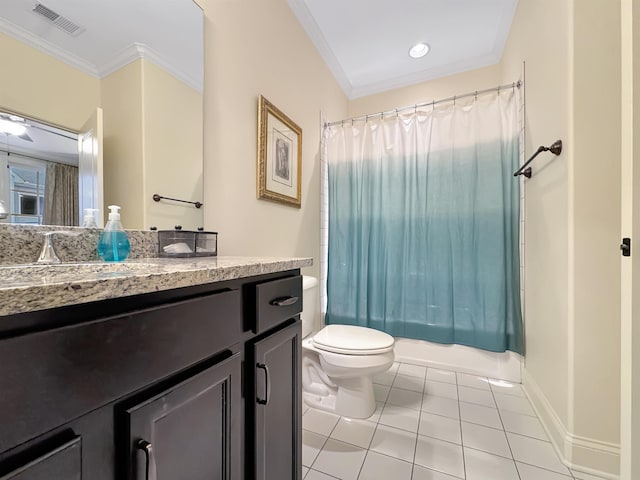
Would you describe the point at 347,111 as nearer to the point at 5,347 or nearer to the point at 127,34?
the point at 127,34

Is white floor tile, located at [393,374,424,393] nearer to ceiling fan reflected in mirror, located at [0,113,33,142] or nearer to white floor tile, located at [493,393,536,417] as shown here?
white floor tile, located at [493,393,536,417]

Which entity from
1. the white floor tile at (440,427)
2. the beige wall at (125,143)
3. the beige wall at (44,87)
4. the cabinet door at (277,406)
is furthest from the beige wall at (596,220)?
the beige wall at (44,87)

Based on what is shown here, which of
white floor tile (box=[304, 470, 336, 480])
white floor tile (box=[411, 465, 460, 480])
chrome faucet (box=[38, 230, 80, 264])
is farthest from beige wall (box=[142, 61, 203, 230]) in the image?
white floor tile (box=[411, 465, 460, 480])

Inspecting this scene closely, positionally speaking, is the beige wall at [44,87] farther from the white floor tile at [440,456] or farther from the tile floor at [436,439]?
the white floor tile at [440,456]

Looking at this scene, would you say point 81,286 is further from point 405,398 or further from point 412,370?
point 412,370

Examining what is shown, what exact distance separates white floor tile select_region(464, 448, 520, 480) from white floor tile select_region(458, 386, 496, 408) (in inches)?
16.9

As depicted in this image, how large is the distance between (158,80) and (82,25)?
0.22 meters

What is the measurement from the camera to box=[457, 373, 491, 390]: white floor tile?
1.73 metres

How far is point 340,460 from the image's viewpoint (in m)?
1.13

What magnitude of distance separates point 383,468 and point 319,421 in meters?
0.40

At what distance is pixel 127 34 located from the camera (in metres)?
0.86

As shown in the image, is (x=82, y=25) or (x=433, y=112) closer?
(x=82, y=25)

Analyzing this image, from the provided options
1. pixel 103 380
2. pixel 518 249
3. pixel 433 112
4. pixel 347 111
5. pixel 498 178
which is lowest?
pixel 103 380

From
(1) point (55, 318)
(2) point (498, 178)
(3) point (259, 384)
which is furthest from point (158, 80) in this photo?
(2) point (498, 178)
